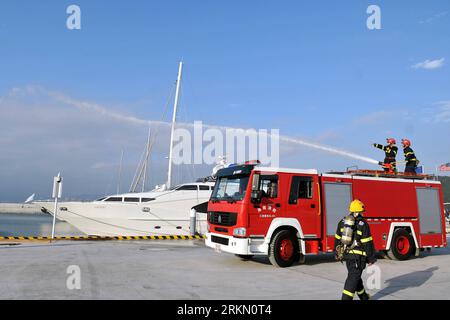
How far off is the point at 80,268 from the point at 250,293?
4.37 meters

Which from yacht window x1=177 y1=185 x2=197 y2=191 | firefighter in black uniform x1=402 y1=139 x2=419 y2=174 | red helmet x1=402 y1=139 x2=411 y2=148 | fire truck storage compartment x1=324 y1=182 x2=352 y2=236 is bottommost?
fire truck storage compartment x1=324 y1=182 x2=352 y2=236

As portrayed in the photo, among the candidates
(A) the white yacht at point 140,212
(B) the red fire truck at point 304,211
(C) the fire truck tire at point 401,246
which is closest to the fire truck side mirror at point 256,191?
(B) the red fire truck at point 304,211

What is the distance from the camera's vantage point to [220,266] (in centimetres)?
965

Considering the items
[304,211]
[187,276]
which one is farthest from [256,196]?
[187,276]

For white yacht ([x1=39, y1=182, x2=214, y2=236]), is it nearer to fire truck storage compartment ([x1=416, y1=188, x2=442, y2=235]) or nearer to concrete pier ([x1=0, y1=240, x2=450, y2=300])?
concrete pier ([x1=0, y1=240, x2=450, y2=300])

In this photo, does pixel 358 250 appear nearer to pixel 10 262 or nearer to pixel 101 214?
pixel 10 262

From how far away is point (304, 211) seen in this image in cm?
993

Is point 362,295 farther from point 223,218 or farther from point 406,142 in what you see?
point 406,142

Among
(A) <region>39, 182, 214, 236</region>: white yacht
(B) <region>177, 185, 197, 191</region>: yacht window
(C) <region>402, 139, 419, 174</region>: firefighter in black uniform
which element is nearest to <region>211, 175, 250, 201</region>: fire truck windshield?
(C) <region>402, 139, 419, 174</region>: firefighter in black uniform

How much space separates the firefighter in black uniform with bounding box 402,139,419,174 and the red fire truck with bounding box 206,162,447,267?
0.97m

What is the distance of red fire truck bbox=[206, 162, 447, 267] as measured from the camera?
9.34 meters

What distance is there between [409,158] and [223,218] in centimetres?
745
